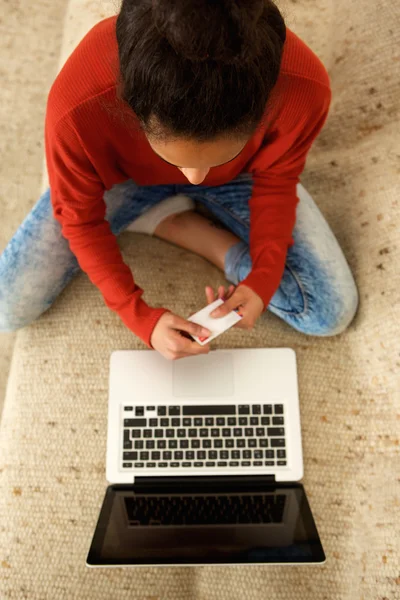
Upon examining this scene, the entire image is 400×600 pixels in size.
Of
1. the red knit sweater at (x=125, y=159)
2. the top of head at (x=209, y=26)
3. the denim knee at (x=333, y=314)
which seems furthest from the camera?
the denim knee at (x=333, y=314)

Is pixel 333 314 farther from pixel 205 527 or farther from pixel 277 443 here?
pixel 205 527

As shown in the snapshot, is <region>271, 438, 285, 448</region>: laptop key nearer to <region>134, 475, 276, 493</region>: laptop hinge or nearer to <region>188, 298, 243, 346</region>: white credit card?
<region>134, 475, 276, 493</region>: laptop hinge

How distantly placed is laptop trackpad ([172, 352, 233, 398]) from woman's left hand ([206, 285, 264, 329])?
0.08 meters

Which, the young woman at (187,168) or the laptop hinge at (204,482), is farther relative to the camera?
the laptop hinge at (204,482)

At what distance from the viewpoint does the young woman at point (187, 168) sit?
1.43 feet

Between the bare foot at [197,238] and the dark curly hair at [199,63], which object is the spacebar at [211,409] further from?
the dark curly hair at [199,63]

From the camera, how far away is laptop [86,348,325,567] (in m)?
0.75

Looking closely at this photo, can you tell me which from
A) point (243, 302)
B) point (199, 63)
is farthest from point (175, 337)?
point (199, 63)

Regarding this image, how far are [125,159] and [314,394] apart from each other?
544 millimetres

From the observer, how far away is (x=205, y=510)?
2.58 feet

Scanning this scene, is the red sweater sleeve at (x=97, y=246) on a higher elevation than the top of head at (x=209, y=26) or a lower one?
lower

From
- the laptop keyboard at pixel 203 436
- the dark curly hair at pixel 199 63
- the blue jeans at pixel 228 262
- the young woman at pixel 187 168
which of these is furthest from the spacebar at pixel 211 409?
the dark curly hair at pixel 199 63

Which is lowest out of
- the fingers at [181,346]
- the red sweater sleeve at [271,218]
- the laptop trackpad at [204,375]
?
the laptop trackpad at [204,375]

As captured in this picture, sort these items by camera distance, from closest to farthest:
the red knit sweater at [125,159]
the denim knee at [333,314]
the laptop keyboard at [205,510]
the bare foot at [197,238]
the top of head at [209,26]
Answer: the top of head at [209,26], the red knit sweater at [125,159], the laptop keyboard at [205,510], the denim knee at [333,314], the bare foot at [197,238]
